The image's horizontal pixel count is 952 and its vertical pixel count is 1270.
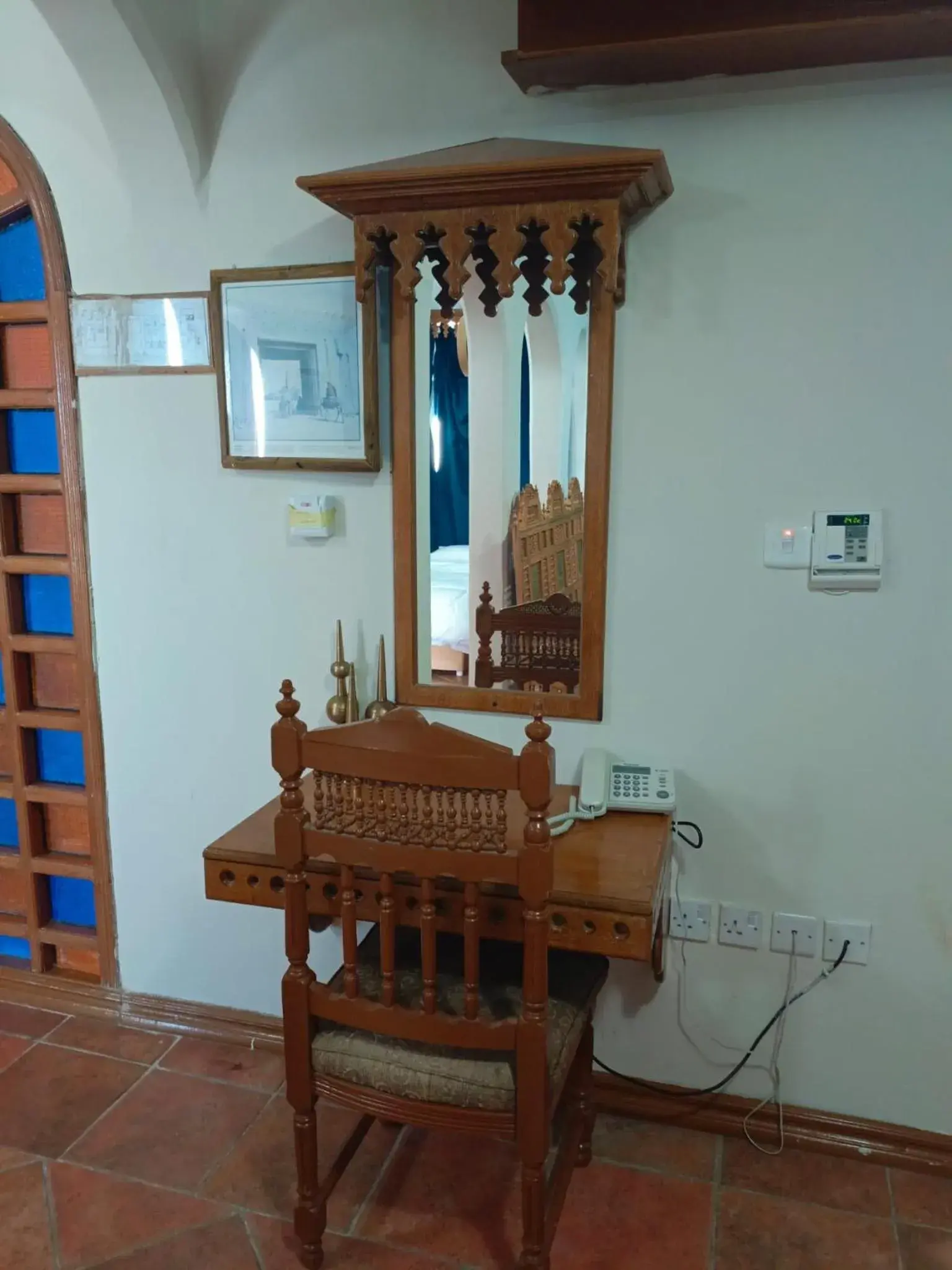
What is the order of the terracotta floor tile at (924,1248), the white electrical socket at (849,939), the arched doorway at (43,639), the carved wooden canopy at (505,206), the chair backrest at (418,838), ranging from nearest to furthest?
the chair backrest at (418,838) < the carved wooden canopy at (505,206) < the terracotta floor tile at (924,1248) < the white electrical socket at (849,939) < the arched doorway at (43,639)

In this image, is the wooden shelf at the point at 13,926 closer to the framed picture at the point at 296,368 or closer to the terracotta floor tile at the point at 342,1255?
the terracotta floor tile at the point at 342,1255

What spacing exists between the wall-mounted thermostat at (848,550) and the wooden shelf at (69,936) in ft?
6.79

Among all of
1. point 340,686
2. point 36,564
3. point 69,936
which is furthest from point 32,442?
point 69,936

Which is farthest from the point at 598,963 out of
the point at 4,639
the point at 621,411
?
the point at 4,639

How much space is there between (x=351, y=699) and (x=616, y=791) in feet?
2.08

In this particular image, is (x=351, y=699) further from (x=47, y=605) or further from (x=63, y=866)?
(x=63, y=866)

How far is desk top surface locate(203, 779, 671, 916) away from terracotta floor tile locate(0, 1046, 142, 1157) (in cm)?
86

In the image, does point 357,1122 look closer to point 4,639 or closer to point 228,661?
point 228,661

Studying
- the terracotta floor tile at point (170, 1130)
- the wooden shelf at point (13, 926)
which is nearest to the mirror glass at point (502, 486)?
the terracotta floor tile at point (170, 1130)

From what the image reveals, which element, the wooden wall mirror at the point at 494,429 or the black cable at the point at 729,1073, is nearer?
the wooden wall mirror at the point at 494,429

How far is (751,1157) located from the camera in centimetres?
198

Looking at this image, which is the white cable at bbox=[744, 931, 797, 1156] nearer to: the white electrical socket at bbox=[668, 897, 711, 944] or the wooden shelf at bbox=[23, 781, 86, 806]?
the white electrical socket at bbox=[668, 897, 711, 944]

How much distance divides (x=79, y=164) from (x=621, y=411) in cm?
137

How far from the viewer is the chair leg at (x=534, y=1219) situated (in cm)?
151
